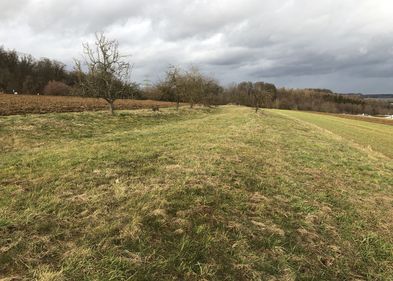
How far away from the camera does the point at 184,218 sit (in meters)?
6.54

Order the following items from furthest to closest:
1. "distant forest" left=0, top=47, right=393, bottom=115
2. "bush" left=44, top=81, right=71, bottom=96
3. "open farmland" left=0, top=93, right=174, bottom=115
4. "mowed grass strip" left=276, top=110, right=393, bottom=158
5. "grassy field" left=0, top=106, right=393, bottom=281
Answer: "bush" left=44, top=81, right=71, bottom=96 < "distant forest" left=0, top=47, right=393, bottom=115 < "mowed grass strip" left=276, top=110, right=393, bottom=158 < "open farmland" left=0, top=93, right=174, bottom=115 < "grassy field" left=0, top=106, right=393, bottom=281

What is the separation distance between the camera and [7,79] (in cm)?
8688

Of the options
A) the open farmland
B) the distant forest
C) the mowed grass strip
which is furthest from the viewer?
the distant forest

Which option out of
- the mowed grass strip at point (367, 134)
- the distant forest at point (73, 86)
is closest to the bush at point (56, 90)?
the distant forest at point (73, 86)

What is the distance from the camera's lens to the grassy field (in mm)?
5055

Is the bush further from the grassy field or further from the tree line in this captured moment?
the grassy field

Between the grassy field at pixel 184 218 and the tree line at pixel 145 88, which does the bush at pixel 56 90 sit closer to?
the tree line at pixel 145 88

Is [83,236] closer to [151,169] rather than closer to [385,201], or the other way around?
[151,169]

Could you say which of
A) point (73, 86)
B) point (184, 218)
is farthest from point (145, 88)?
point (184, 218)

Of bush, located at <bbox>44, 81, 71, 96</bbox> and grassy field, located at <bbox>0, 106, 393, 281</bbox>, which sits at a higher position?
bush, located at <bbox>44, 81, 71, 96</bbox>

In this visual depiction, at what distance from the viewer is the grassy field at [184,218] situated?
5.05 metres

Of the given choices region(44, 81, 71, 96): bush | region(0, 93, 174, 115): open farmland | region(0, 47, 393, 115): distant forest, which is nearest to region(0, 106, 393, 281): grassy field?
region(0, 93, 174, 115): open farmland

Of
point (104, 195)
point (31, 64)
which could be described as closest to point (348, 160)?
point (104, 195)

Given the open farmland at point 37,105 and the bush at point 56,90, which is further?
the bush at point 56,90
